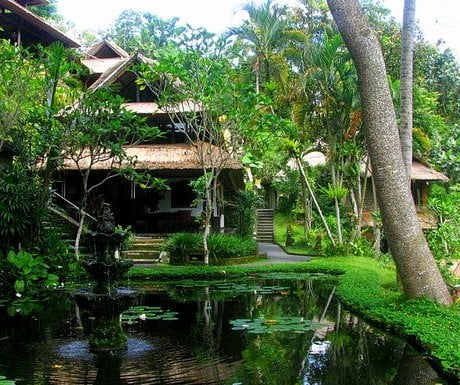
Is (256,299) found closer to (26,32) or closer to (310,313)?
(310,313)

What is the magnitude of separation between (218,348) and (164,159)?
1398cm

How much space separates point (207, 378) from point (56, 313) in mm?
5223

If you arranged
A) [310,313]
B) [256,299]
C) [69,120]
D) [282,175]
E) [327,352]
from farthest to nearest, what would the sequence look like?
[282,175]
[69,120]
[256,299]
[310,313]
[327,352]

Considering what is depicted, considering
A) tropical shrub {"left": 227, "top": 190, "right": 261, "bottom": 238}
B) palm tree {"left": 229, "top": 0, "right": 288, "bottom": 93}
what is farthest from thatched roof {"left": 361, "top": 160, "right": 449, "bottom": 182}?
palm tree {"left": 229, "top": 0, "right": 288, "bottom": 93}

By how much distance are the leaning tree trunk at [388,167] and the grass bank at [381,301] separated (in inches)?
17.2

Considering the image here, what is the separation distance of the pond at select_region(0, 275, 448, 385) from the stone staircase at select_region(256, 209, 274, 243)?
20.3 meters

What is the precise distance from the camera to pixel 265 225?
33281 millimetres

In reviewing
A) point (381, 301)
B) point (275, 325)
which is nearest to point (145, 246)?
point (381, 301)

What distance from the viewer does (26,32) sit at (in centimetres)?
2808

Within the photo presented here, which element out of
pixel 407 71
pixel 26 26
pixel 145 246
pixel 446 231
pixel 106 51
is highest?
pixel 106 51

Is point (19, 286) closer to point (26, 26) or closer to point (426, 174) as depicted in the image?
point (26, 26)

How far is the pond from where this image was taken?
6.16 meters

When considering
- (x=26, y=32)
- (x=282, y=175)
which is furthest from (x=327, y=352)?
(x=282, y=175)

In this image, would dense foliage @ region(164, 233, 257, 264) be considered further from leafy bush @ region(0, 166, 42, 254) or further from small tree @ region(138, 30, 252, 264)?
leafy bush @ region(0, 166, 42, 254)
